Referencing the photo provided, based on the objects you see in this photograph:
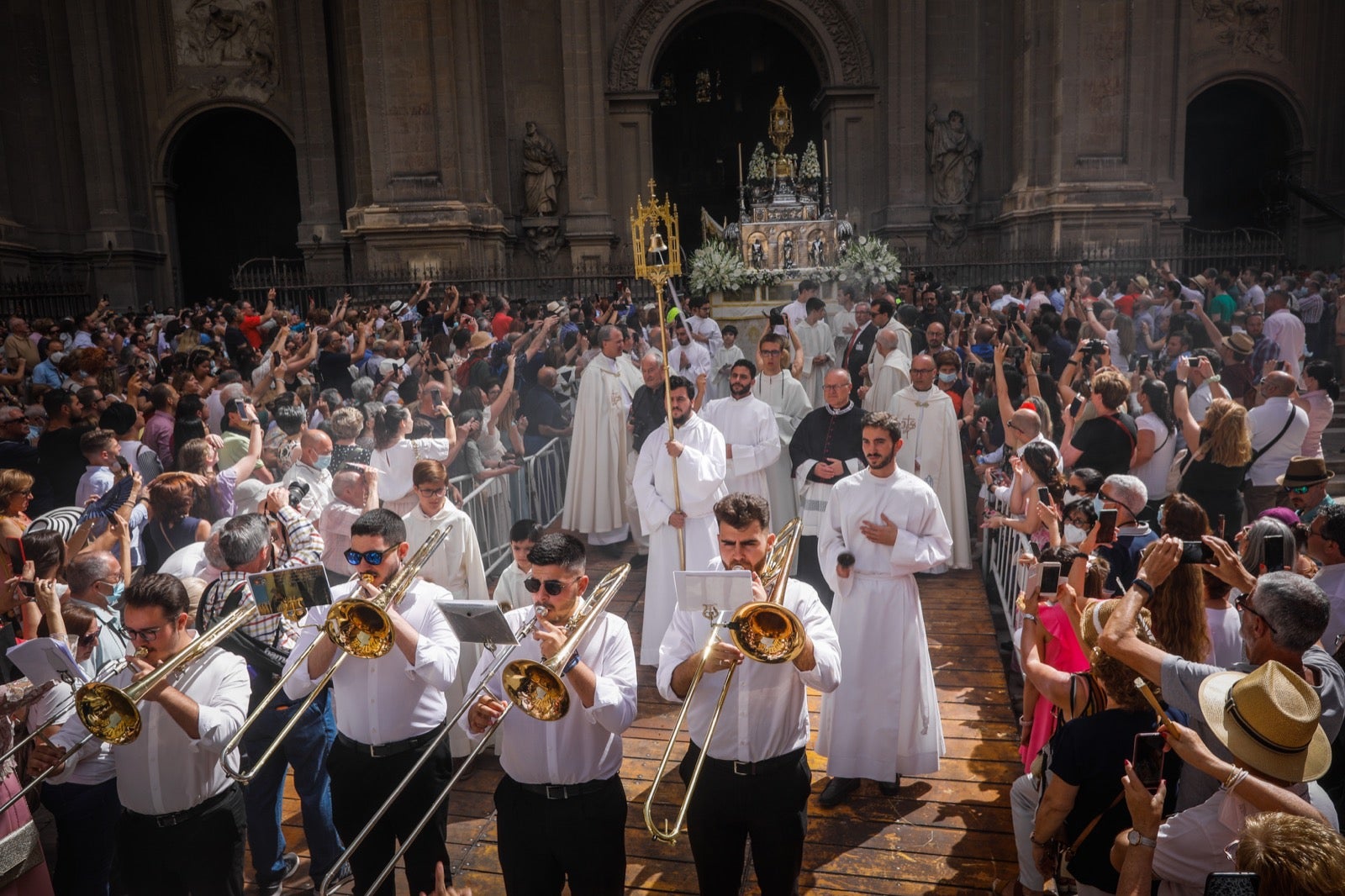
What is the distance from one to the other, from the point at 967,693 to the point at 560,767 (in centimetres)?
378

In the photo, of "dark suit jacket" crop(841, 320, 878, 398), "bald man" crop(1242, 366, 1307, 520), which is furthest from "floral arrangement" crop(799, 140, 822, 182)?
"bald man" crop(1242, 366, 1307, 520)

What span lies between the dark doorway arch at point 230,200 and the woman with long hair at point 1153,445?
23.6 metres

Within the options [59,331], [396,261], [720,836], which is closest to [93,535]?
[720,836]

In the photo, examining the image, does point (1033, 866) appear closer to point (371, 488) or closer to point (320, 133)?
point (371, 488)

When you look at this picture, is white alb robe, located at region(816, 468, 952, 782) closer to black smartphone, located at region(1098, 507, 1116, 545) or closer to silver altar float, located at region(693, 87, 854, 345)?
black smartphone, located at region(1098, 507, 1116, 545)

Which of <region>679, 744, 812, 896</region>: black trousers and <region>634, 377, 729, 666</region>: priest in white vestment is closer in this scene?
<region>679, 744, 812, 896</region>: black trousers

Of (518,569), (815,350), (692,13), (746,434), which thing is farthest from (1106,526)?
(692,13)

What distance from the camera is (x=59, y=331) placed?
15.4 meters

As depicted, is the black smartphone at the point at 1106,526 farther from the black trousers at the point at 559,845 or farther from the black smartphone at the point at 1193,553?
the black trousers at the point at 559,845

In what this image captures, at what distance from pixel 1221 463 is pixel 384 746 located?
5.97 metres

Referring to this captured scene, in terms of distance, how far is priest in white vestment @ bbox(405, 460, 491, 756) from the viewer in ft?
19.6

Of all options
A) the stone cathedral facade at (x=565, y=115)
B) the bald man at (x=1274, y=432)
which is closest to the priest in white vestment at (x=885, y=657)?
the bald man at (x=1274, y=432)

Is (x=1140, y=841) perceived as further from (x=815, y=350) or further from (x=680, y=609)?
(x=815, y=350)

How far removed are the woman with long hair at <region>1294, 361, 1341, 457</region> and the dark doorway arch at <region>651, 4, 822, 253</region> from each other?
1997cm
